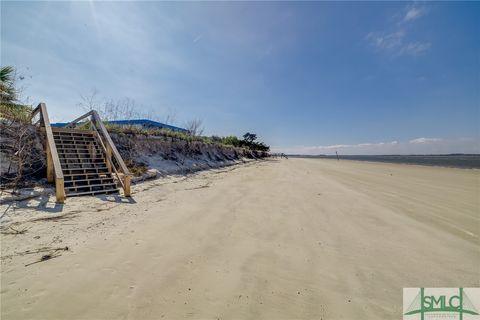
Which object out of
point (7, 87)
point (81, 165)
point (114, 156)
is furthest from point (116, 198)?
point (7, 87)

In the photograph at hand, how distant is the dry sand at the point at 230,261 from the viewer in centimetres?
183

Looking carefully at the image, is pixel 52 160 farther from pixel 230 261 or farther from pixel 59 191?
pixel 230 261

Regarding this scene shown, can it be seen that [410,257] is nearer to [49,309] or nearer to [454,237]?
[454,237]

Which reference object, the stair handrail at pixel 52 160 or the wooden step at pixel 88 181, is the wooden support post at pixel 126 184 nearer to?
the wooden step at pixel 88 181

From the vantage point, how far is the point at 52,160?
A: 5859mm

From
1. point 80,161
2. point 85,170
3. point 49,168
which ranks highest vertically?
point 80,161

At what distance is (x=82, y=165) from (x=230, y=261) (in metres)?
7.33

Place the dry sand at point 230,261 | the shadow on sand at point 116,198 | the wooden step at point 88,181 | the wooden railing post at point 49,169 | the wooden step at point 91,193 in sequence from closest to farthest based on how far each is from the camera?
the dry sand at point 230,261
the shadow on sand at point 116,198
the wooden step at point 91,193
the wooden railing post at point 49,169
the wooden step at point 88,181

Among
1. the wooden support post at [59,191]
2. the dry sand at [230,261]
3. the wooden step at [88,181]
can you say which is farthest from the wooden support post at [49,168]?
the wooden support post at [59,191]

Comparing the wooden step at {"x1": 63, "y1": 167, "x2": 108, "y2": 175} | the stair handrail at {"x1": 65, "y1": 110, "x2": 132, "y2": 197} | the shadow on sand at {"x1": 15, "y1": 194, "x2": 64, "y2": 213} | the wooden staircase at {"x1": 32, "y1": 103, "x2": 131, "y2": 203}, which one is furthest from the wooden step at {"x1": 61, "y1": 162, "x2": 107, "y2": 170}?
the shadow on sand at {"x1": 15, "y1": 194, "x2": 64, "y2": 213}

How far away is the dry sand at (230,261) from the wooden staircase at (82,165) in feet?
4.21

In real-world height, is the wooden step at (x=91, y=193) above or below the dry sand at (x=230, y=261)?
above

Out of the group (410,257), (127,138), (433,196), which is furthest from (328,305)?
(127,138)

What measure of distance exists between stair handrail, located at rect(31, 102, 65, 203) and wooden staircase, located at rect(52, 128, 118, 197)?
1.12 ft
